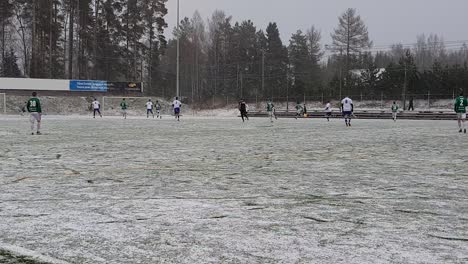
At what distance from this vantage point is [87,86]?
188ft

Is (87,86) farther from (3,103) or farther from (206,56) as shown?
(206,56)

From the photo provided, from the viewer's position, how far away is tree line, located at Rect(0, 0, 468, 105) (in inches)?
2398

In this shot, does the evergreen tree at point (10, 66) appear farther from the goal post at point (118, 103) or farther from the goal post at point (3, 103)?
the goal post at point (118, 103)

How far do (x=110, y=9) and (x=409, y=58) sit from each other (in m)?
42.6

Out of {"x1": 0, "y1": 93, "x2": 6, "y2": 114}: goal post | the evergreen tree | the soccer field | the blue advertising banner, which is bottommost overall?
the soccer field

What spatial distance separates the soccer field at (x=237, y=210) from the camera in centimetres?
408

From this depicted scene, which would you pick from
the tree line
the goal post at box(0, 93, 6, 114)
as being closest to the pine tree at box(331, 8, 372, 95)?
the tree line

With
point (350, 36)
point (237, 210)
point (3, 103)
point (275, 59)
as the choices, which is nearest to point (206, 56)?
point (275, 59)

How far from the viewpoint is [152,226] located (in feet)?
16.0

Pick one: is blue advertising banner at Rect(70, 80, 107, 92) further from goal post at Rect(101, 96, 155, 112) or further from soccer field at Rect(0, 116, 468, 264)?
soccer field at Rect(0, 116, 468, 264)

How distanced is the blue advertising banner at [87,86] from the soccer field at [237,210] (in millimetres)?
48205

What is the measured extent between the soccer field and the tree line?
4496 centimetres

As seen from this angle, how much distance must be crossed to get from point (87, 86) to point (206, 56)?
3818 cm

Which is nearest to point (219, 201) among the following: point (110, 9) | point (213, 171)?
point (213, 171)
